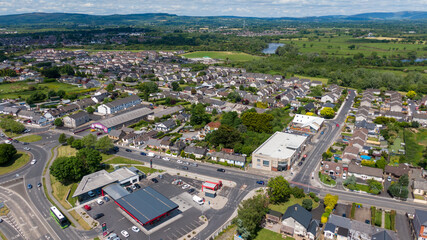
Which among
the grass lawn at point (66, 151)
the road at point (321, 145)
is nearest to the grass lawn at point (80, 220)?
the grass lawn at point (66, 151)

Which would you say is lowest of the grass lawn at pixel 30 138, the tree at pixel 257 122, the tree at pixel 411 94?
the grass lawn at pixel 30 138

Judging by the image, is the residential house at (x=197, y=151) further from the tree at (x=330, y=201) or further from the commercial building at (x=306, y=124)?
the commercial building at (x=306, y=124)

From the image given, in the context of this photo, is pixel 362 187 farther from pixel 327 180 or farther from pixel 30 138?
pixel 30 138

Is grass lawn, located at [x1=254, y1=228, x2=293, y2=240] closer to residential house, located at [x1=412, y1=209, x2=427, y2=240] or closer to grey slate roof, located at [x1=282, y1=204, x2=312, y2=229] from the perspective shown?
grey slate roof, located at [x1=282, y1=204, x2=312, y2=229]

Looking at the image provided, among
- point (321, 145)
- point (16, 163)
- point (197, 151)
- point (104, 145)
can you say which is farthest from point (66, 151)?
point (321, 145)

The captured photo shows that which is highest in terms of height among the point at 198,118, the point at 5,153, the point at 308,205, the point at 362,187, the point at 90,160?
the point at 90,160

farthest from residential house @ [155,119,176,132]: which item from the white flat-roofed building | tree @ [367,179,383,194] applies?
tree @ [367,179,383,194]
